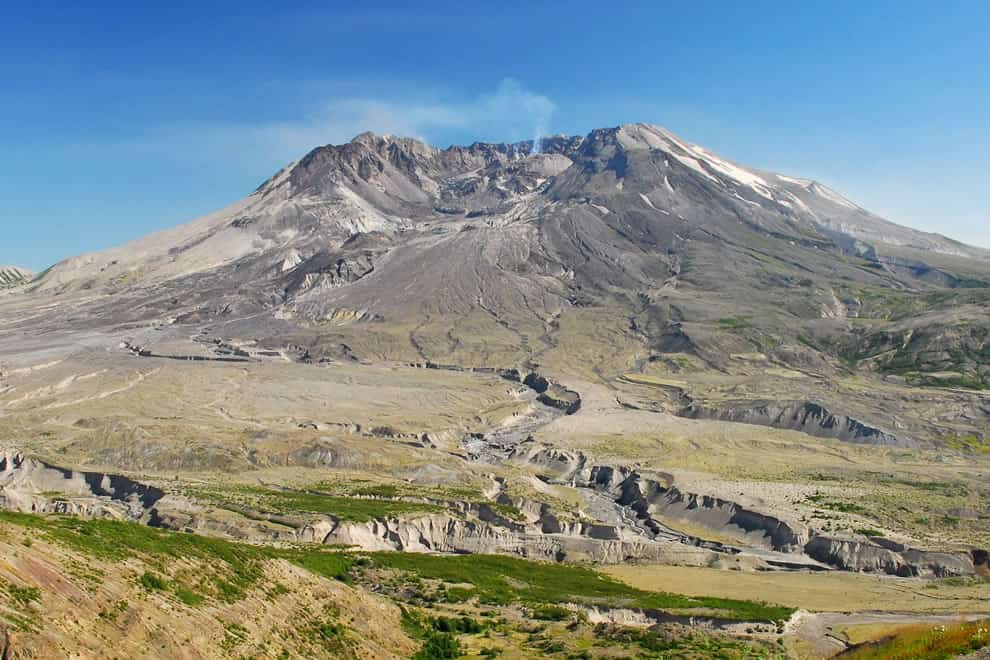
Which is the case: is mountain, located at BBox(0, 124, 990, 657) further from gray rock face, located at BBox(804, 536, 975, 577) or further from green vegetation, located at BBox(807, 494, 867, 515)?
green vegetation, located at BBox(807, 494, 867, 515)

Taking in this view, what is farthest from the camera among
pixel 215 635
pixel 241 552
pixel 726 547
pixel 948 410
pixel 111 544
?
pixel 948 410

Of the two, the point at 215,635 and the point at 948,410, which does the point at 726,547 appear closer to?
the point at 215,635

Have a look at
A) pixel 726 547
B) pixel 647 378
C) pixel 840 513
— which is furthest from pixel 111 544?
pixel 647 378

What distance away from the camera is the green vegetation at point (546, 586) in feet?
120

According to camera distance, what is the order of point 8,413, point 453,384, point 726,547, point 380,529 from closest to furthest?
point 380,529, point 726,547, point 8,413, point 453,384

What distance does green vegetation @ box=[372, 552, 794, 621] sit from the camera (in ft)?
120

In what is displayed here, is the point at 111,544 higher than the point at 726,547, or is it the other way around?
the point at 111,544

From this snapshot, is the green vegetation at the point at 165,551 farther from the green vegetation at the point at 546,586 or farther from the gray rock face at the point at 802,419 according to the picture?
the gray rock face at the point at 802,419

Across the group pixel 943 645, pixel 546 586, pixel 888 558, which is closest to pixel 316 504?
pixel 546 586

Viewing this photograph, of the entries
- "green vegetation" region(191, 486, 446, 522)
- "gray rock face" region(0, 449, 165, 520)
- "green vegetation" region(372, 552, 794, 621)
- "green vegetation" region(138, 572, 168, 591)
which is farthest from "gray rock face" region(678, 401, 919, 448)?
"green vegetation" region(138, 572, 168, 591)

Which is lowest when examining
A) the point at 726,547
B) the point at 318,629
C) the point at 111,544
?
the point at 726,547

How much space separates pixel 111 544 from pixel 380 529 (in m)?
30.3

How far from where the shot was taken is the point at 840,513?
62.8 meters

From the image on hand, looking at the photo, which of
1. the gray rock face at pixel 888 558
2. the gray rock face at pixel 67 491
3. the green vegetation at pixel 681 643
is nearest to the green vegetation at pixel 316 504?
the gray rock face at pixel 67 491
